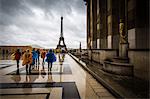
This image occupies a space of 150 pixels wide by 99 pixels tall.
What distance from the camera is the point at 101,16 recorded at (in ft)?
65.4

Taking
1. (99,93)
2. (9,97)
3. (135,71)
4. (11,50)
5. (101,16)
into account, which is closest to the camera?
(9,97)

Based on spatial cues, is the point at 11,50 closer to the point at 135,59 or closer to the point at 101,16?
the point at 101,16

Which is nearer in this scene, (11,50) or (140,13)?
(140,13)

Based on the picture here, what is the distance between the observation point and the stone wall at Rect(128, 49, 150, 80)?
7.30m

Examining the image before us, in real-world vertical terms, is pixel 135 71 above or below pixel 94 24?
below

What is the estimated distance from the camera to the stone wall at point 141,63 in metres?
7.30

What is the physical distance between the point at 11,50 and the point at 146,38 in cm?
3377

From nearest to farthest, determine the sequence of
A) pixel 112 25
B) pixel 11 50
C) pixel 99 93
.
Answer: pixel 99 93 < pixel 112 25 < pixel 11 50

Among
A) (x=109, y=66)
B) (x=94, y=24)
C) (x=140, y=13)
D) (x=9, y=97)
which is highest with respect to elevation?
(x=94, y=24)

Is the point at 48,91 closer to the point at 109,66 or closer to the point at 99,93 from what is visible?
the point at 99,93

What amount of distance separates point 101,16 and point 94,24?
5.03 m

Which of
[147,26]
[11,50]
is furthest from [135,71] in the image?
[11,50]

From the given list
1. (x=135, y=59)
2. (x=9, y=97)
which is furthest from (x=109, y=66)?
(x=9, y=97)

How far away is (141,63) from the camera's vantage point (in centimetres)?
777
